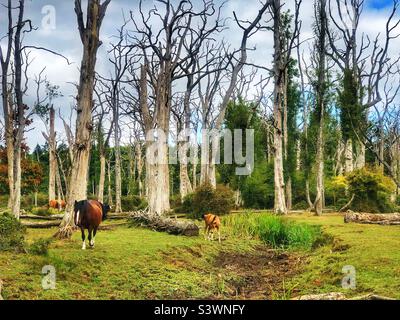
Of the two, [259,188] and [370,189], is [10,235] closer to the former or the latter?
[370,189]

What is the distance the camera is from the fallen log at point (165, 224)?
15352 mm

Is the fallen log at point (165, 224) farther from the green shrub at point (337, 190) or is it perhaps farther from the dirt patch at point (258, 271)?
the green shrub at point (337, 190)

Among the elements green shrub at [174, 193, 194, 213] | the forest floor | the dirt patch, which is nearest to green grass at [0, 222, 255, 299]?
the forest floor

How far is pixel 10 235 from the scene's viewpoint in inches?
408

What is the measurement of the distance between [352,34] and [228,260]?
76.0ft

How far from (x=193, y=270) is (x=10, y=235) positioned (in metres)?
4.14

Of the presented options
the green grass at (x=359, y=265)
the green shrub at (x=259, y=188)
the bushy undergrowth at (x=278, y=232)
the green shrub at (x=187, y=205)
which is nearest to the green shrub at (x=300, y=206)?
the green shrub at (x=259, y=188)

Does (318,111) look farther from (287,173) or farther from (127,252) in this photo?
(127,252)

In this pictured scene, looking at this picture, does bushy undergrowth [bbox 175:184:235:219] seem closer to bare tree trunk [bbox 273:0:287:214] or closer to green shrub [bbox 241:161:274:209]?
bare tree trunk [bbox 273:0:287:214]

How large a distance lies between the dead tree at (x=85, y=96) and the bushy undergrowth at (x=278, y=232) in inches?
243

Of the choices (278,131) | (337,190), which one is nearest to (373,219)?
(278,131)

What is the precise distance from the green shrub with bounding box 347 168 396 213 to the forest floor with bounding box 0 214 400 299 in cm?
1078

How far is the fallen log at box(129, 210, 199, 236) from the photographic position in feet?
50.4

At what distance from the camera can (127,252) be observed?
35.2 ft
